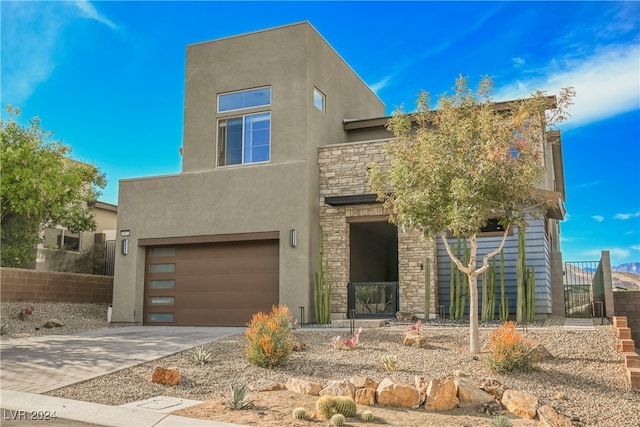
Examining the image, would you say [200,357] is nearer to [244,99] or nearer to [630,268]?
[244,99]

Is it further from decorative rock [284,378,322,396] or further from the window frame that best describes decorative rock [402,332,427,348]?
the window frame

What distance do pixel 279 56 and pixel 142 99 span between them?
859cm

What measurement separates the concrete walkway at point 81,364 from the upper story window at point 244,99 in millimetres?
6762

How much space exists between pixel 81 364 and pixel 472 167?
8.04 metres

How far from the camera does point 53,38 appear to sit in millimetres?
18547

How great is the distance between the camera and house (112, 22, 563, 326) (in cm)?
1623

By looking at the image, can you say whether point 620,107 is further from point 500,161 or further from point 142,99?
point 142,99

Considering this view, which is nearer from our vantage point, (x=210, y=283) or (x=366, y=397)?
(x=366, y=397)

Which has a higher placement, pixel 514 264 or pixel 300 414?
pixel 514 264

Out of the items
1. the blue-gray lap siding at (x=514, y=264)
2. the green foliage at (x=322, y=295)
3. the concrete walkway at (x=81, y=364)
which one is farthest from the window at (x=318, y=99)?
the concrete walkway at (x=81, y=364)

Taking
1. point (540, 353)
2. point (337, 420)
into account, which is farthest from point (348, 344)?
point (337, 420)

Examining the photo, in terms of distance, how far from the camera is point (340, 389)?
7902mm

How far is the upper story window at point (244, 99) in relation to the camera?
17500mm

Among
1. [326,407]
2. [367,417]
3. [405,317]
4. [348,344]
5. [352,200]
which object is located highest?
[352,200]
